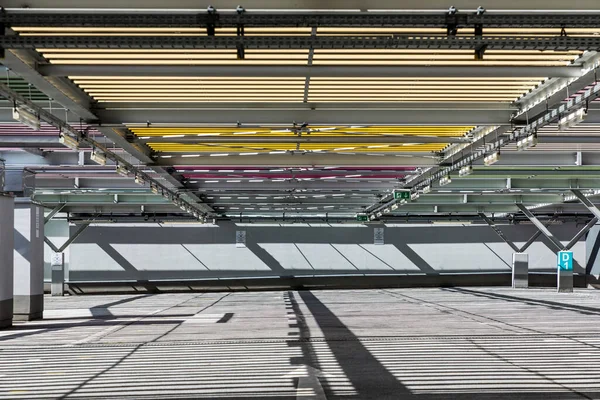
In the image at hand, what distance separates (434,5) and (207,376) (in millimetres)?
6085

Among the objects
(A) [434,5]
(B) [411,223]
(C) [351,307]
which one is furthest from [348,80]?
(B) [411,223]

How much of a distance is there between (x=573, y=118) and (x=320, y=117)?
458cm

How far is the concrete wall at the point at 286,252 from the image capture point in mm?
44688

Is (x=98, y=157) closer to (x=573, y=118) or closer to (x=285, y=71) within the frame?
(x=285, y=71)

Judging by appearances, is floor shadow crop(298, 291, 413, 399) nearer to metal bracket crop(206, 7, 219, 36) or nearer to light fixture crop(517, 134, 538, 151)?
metal bracket crop(206, 7, 219, 36)

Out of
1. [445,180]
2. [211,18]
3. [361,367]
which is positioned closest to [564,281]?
[445,180]

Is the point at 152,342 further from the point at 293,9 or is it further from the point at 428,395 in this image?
the point at 293,9

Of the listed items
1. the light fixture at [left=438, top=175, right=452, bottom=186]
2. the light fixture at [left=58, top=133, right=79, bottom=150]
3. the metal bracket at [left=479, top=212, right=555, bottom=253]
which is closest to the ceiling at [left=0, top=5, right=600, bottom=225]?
the light fixture at [left=438, top=175, right=452, bottom=186]

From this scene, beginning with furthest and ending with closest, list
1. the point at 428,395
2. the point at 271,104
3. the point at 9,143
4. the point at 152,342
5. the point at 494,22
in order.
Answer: the point at 9,143 → the point at 152,342 → the point at 271,104 → the point at 428,395 → the point at 494,22

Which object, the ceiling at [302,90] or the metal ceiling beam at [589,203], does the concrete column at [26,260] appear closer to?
the ceiling at [302,90]

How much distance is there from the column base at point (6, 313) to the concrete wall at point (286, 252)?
23288 mm

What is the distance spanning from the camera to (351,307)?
2884cm

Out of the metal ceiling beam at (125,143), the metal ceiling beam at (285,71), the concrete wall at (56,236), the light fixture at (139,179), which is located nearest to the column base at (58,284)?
the concrete wall at (56,236)

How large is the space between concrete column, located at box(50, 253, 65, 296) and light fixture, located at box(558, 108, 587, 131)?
32.7 m
